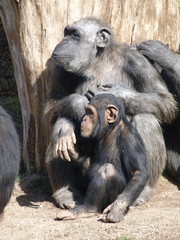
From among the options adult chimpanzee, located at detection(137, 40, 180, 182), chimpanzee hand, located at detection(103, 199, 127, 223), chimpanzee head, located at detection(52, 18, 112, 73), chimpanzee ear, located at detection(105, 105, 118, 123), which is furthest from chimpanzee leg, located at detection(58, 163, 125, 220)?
adult chimpanzee, located at detection(137, 40, 180, 182)

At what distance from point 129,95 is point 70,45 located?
1.06 m

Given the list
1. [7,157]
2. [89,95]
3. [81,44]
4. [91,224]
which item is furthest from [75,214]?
[81,44]

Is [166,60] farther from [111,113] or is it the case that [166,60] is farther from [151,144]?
[111,113]

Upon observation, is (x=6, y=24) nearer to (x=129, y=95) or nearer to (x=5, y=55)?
(x=129, y=95)

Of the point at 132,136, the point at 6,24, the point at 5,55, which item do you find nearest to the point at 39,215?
the point at 132,136

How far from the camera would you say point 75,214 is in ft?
18.2

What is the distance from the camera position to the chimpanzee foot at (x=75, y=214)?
5.51m

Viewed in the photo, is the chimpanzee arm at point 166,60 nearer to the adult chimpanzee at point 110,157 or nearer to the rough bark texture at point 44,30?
the rough bark texture at point 44,30

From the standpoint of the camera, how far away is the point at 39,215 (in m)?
5.88

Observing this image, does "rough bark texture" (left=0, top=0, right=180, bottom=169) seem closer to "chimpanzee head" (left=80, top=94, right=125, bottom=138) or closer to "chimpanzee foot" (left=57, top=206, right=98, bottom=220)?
"chimpanzee head" (left=80, top=94, right=125, bottom=138)

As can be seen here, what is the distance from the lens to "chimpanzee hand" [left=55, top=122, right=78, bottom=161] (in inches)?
231

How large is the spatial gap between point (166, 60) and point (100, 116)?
1.65m

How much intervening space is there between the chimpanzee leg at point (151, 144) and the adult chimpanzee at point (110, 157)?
1.51 ft

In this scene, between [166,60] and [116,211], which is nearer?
[116,211]
